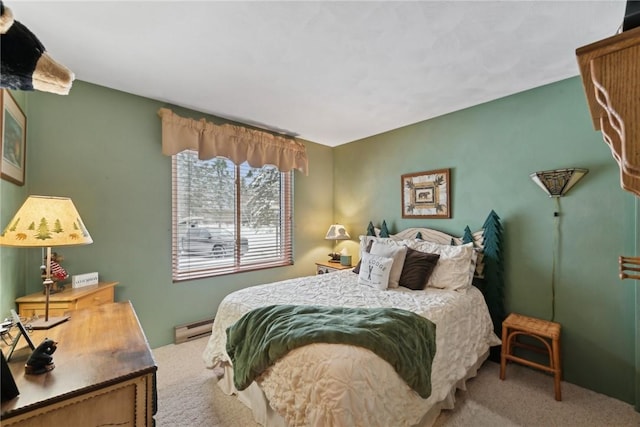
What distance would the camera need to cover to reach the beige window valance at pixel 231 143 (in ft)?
9.23

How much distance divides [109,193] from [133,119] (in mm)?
755

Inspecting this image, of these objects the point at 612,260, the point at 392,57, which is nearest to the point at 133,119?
the point at 392,57

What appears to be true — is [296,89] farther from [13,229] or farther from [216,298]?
[216,298]

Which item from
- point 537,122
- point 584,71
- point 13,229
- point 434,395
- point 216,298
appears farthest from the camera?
point 216,298

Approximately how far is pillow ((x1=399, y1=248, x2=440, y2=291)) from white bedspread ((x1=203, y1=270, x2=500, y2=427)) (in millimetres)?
81

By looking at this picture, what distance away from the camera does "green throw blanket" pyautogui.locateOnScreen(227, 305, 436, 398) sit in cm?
144

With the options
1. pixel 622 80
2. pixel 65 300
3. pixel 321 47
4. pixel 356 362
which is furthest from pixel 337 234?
pixel 622 80

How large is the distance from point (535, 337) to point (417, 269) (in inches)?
40.9

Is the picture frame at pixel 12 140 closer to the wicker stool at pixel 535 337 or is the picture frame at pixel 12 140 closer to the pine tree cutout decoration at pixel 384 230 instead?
the pine tree cutout decoration at pixel 384 230

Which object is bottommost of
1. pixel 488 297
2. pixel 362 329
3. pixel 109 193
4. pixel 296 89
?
pixel 488 297

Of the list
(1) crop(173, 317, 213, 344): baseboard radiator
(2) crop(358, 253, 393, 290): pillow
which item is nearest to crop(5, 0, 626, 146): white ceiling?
(2) crop(358, 253, 393, 290): pillow

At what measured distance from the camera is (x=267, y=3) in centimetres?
152

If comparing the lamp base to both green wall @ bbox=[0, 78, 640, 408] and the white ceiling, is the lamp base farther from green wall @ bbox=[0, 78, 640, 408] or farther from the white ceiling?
the white ceiling

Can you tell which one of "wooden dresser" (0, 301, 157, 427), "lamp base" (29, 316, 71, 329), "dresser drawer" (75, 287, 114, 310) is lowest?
"dresser drawer" (75, 287, 114, 310)
